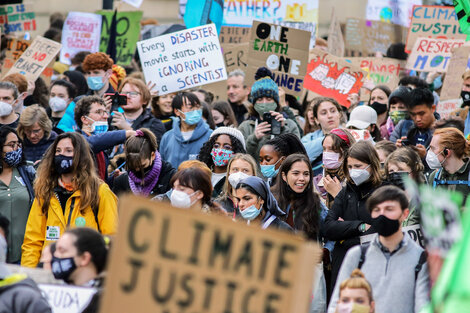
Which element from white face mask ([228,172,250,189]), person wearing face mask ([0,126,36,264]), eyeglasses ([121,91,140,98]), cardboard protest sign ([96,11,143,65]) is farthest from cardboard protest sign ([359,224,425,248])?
cardboard protest sign ([96,11,143,65])

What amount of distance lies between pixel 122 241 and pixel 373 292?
7.81ft

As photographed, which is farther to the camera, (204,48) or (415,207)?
(204,48)

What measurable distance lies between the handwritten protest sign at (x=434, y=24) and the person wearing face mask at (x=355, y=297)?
8.27 m

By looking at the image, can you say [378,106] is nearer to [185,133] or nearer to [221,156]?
[185,133]

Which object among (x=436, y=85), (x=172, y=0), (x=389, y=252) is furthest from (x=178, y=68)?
(x=172, y=0)

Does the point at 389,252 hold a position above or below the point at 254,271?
below

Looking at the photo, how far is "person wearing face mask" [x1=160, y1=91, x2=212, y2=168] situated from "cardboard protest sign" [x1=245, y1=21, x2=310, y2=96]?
73.5 inches

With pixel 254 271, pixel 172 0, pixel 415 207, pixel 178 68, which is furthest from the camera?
pixel 172 0

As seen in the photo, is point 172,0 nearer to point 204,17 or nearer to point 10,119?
point 204,17

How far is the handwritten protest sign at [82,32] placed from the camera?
13.8 meters

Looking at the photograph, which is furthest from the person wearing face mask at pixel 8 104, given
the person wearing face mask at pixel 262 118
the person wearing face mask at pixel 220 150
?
the person wearing face mask at pixel 262 118

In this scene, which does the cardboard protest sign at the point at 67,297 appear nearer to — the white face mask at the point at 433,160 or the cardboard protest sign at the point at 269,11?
the white face mask at the point at 433,160

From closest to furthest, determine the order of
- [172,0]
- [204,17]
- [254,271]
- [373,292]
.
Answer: [254,271] < [373,292] < [204,17] < [172,0]

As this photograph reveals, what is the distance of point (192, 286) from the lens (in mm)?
3568
